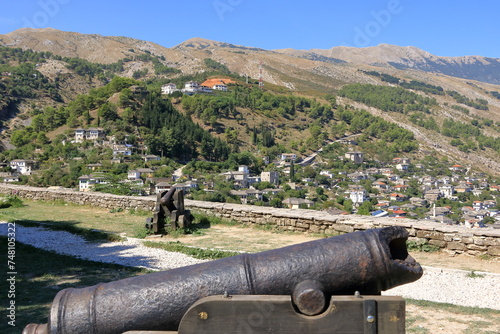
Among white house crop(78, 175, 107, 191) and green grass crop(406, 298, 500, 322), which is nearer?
green grass crop(406, 298, 500, 322)

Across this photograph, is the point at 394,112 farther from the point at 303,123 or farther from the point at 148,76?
→ the point at 148,76

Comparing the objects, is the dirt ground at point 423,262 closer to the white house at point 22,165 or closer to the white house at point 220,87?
the white house at point 22,165

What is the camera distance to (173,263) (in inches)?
270

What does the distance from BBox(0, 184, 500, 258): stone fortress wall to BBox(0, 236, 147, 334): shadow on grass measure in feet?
11.9

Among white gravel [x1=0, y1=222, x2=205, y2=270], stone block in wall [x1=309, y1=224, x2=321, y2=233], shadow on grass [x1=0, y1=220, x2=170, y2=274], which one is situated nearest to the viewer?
white gravel [x1=0, y1=222, x2=205, y2=270]

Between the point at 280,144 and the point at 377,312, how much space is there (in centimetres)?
9017

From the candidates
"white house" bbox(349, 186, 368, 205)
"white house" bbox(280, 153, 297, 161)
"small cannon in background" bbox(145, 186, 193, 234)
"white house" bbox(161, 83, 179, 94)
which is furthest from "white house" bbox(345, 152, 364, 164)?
"small cannon in background" bbox(145, 186, 193, 234)

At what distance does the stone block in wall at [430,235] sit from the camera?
23.4 ft

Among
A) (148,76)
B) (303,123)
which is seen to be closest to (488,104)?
(303,123)

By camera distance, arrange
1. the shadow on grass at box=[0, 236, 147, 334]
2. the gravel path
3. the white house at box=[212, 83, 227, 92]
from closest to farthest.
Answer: the shadow on grass at box=[0, 236, 147, 334] < the gravel path < the white house at box=[212, 83, 227, 92]

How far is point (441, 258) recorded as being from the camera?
22.7 feet

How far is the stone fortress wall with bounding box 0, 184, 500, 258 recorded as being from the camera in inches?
272

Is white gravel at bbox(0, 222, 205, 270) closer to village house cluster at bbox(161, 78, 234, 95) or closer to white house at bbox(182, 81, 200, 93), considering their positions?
village house cluster at bbox(161, 78, 234, 95)

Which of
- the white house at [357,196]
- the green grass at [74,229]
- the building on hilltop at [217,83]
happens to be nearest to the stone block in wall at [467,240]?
the green grass at [74,229]
